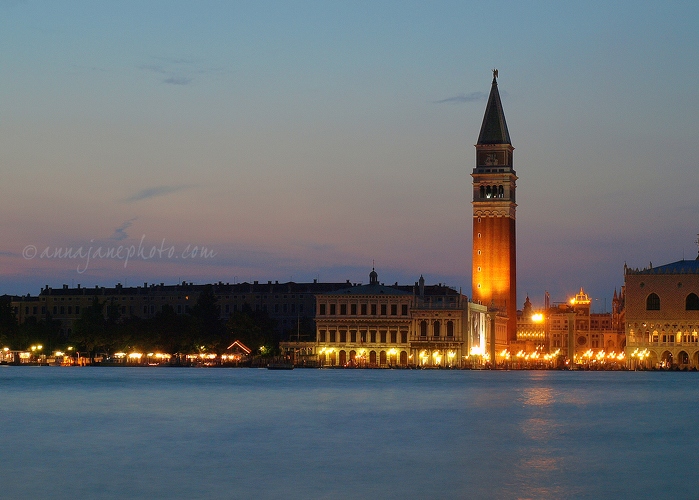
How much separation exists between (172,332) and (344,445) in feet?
301

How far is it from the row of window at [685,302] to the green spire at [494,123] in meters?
26.4

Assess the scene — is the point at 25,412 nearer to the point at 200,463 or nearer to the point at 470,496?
the point at 200,463

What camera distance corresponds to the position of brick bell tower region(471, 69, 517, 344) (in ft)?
467

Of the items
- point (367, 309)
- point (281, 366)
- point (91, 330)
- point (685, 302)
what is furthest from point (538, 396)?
point (91, 330)

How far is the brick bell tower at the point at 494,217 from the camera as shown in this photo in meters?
142

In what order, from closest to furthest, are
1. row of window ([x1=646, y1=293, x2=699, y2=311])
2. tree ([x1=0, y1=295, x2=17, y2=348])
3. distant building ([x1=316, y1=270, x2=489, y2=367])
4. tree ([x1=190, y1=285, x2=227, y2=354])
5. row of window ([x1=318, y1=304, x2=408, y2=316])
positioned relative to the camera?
1. distant building ([x1=316, y1=270, x2=489, y2=367])
2. row of window ([x1=646, y1=293, x2=699, y2=311])
3. row of window ([x1=318, y1=304, x2=408, y2=316])
4. tree ([x1=190, y1=285, x2=227, y2=354])
5. tree ([x1=0, y1=295, x2=17, y2=348])

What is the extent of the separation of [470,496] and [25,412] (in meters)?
30.0

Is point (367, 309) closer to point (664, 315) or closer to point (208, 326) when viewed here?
point (208, 326)

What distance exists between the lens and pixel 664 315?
12925cm

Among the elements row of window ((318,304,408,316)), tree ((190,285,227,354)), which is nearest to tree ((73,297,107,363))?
tree ((190,285,227,354))

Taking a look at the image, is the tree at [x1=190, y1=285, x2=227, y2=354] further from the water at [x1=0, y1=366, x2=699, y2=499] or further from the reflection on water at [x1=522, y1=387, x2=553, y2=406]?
the water at [x1=0, y1=366, x2=699, y2=499]

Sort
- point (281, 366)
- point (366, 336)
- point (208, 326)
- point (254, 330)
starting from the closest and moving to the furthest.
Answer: point (281, 366)
point (254, 330)
point (366, 336)
point (208, 326)

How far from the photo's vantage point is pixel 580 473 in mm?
33344

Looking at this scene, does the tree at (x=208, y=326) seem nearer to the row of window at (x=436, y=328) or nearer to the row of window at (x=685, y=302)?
the row of window at (x=436, y=328)
